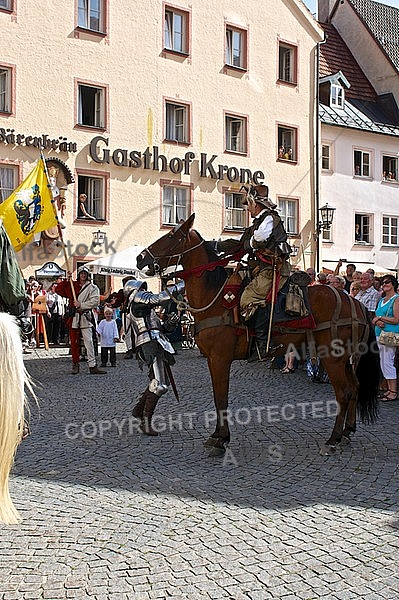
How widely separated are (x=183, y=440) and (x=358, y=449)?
1888mm

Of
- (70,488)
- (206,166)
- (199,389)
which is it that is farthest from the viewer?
(206,166)

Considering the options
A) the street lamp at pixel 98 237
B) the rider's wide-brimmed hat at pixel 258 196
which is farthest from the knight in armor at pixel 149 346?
the street lamp at pixel 98 237

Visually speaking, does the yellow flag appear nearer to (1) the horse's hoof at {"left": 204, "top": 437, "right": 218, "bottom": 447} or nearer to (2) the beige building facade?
(2) the beige building facade

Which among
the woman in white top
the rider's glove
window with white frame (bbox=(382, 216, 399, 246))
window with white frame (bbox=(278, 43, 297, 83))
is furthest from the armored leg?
window with white frame (bbox=(382, 216, 399, 246))

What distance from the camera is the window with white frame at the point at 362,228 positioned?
33219 mm

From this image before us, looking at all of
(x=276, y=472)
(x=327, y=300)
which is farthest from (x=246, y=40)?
(x=276, y=472)

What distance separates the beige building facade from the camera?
22.7 meters

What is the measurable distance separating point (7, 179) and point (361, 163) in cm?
1725

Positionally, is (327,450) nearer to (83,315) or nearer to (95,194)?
(83,315)

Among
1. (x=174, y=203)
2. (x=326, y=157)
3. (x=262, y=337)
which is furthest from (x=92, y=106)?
(x=262, y=337)

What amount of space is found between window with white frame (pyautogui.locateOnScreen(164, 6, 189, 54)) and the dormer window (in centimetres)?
936

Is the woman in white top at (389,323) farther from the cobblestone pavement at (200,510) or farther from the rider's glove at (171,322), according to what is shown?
the rider's glove at (171,322)

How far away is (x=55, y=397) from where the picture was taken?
1154 cm

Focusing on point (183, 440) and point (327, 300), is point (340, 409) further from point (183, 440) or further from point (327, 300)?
point (183, 440)
